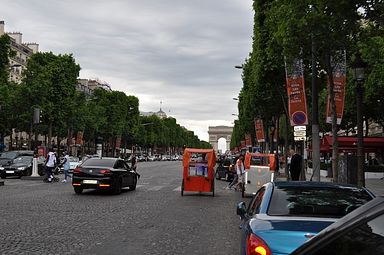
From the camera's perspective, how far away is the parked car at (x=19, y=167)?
34.2 meters

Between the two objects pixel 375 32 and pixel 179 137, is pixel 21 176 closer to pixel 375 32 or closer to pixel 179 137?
pixel 375 32

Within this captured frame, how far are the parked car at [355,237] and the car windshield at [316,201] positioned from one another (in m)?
3.06

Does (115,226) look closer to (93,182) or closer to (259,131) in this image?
(93,182)

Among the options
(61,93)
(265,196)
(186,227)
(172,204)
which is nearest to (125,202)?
(172,204)

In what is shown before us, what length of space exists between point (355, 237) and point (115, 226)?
10042mm

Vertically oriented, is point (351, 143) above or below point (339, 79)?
below

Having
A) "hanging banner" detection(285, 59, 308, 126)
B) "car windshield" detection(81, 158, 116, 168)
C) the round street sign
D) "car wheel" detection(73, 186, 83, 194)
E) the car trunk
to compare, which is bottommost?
"car wheel" detection(73, 186, 83, 194)

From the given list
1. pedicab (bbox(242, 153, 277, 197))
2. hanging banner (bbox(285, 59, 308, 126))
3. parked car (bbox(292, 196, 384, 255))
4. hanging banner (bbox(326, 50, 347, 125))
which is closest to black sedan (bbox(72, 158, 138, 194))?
pedicab (bbox(242, 153, 277, 197))

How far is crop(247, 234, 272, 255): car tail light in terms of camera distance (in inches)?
183

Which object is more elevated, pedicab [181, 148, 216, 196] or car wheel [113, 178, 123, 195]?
pedicab [181, 148, 216, 196]

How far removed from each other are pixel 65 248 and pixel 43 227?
2699mm

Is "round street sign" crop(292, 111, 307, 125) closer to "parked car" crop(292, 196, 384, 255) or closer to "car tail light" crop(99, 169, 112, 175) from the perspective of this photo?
"car tail light" crop(99, 169, 112, 175)

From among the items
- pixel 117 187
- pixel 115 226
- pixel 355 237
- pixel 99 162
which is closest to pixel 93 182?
pixel 117 187

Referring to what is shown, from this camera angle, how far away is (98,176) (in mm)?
21266
